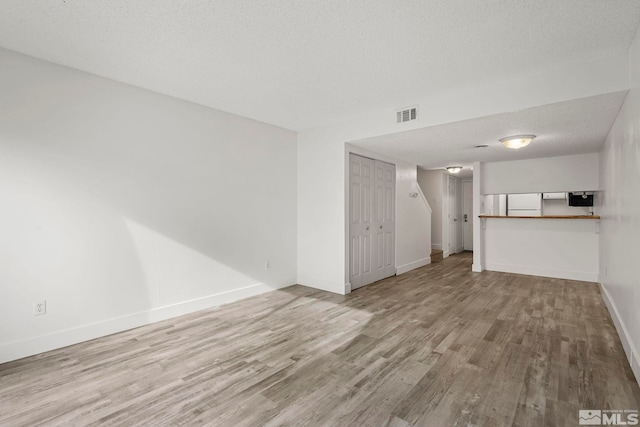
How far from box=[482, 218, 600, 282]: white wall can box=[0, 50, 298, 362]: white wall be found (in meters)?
4.83

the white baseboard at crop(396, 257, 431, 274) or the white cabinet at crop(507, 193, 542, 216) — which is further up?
the white cabinet at crop(507, 193, 542, 216)

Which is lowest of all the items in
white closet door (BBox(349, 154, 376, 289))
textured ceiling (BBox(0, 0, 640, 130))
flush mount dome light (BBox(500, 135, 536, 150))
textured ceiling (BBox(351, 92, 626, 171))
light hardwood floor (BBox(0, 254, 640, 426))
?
light hardwood floor (BBox(0, 254, 640, 426))

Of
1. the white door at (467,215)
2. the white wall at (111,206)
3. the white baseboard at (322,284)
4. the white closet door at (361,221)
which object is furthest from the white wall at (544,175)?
the white wall at (111,206)

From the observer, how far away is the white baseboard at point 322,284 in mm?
4680

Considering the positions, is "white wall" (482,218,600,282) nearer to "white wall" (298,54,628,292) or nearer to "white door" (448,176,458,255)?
"white door" (448,176,458,255)

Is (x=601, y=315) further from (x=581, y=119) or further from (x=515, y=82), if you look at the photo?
(x=515, y=82)

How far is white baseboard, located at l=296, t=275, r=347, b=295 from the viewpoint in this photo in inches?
184

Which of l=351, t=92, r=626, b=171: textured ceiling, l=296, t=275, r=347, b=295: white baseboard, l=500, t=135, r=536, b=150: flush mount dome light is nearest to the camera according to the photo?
l=351, t=92, r=626, b=171: textured ceiling

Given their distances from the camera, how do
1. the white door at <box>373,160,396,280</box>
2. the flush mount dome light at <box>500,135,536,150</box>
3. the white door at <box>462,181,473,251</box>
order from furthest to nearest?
1. the white door at <box>462,181,473,251</box>
2. the white door at <box>373,160,396,280</box>
3. the flush mount dome light at <box>500,135,536,150</box>

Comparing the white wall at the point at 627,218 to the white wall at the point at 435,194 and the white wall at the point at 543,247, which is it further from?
the white wall at the point at 435,194

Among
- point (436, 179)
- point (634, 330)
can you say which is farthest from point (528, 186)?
point (634, 330)

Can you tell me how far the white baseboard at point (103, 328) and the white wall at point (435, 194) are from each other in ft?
19.6

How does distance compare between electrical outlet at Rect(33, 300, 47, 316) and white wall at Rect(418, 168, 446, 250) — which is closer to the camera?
electrical outlet at Rect(33, 300, 47, 316)

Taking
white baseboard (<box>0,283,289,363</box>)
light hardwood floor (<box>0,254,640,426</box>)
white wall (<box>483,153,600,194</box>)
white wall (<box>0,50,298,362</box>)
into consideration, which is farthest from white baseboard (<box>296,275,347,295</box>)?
white wall (<box>483,153,600,194</box>)
